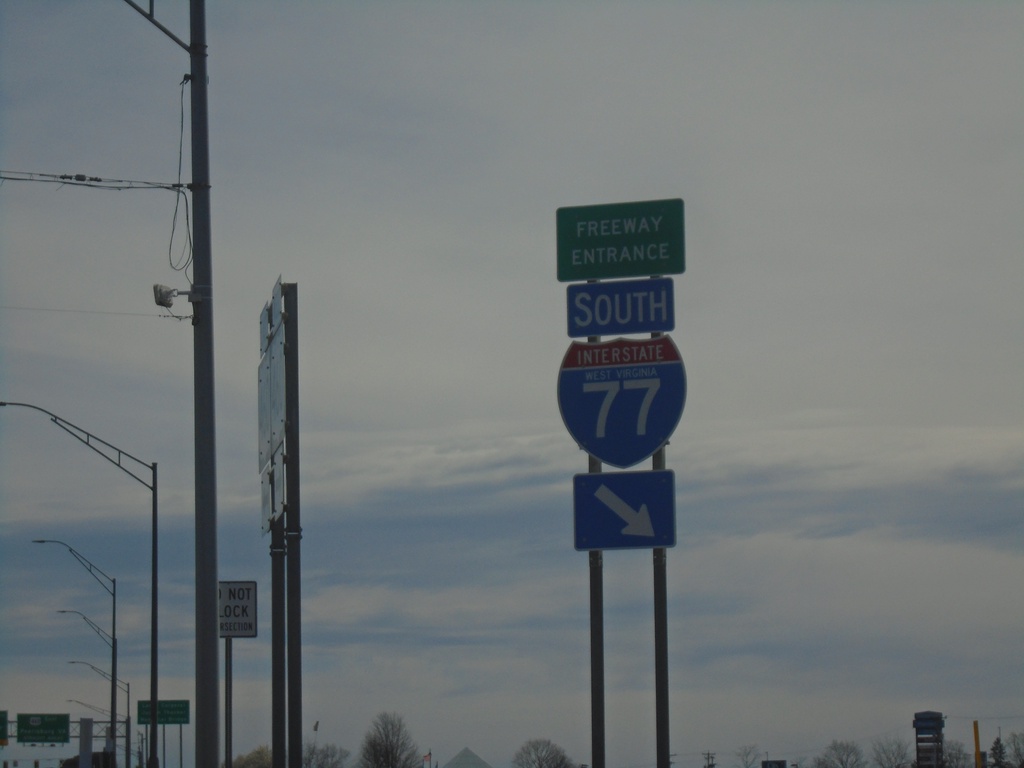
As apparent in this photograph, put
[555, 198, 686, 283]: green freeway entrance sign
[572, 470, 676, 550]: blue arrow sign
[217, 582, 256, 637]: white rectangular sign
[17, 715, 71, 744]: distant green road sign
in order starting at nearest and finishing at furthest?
[572, 470, 676, 550]: blue arrow sign
[555, 198, 686, 283]: green freeway entrance sign
[217, 582, 256, 637]: white rectangular sign
[17, 715, 71, 744]: distant green road sign

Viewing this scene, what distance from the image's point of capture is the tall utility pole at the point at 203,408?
583 inches

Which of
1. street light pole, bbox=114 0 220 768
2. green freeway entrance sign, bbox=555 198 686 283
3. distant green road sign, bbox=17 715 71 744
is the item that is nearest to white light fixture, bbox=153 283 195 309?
street light pole, bbox=114 0 220 768

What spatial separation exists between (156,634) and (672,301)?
31584 mm

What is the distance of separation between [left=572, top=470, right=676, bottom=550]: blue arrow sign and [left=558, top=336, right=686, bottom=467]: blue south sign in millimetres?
172

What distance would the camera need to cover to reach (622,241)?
39.6ft

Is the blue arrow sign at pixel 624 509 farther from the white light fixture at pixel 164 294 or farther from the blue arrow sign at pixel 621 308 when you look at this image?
the white light fixture at pixel 164 294

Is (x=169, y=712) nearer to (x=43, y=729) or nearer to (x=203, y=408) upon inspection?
(x=43, y=729)

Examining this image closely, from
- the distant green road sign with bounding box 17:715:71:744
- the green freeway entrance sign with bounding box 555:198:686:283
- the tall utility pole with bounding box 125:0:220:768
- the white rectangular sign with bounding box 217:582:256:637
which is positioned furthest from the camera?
the distant green road sign with bounding box 17:715:71:744

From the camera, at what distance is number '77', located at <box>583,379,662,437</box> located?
11.4 metres

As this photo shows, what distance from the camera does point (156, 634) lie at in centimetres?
4041

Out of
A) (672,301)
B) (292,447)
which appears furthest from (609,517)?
(292,447)

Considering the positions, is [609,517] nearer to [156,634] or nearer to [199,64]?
[199,64]

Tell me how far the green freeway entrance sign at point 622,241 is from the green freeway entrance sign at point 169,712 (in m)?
52.8

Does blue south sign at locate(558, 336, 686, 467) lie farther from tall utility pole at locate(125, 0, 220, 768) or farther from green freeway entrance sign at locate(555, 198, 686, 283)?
tall utility pole at locate(125, 0, 220, 768)
